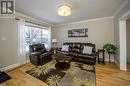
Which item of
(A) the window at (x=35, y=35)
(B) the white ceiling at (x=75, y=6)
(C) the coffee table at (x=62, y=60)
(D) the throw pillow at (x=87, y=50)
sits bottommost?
(C) the coffee table at (x=62, y=60)

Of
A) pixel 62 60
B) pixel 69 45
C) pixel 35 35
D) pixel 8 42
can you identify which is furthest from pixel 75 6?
pixel 35 35

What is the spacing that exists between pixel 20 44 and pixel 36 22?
5.08ft

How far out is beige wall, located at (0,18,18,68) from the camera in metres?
3.09

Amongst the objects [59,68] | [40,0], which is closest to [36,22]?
[40,0]

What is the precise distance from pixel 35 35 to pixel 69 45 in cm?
212

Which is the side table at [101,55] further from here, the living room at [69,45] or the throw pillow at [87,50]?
the throw pillow at [87,50]

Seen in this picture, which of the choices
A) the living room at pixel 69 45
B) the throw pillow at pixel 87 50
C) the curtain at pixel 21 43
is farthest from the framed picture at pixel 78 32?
the curtain at pixel 21 43

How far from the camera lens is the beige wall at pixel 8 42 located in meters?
3.09

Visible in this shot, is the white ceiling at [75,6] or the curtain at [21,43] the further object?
the curtain at [21,43]

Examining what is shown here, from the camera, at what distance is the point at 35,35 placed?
4895 millimetres

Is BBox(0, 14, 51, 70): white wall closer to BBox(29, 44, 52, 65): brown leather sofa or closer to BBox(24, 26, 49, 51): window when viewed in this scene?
BBox(29, 44, 52, 65): brown leather sofa

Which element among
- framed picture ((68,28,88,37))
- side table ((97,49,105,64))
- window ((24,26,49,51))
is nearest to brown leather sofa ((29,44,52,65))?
window ((24,26,49,51))

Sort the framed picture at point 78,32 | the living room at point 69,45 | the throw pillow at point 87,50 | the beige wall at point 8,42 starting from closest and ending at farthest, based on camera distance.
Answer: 1. the living room at point 69,45
2. the beige wall at point 8,42
3. the throw pillow at point 87,50
4. the framed picture at point 78,32

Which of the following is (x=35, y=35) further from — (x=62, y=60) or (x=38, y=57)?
(x=62, y=60)
